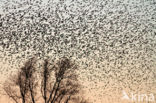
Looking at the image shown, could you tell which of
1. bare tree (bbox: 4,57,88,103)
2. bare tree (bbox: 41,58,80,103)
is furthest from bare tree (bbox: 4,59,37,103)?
bare tree (bbox: 41,58,80,103)

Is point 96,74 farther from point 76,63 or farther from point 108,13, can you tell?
point 108,13

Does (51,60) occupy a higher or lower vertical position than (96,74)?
higher

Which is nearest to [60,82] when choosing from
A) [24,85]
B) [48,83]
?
[48,83]

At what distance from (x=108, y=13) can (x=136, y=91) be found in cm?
440

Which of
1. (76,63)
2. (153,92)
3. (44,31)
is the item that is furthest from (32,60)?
(153,92)

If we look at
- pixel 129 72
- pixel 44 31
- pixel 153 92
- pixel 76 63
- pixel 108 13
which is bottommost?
pixel 153 92

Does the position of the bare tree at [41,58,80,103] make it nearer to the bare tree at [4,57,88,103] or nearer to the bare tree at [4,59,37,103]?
the bare tree at [4,57,88,103]

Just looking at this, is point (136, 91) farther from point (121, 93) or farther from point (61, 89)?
point (61, 89)

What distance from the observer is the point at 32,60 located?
990 centimetres

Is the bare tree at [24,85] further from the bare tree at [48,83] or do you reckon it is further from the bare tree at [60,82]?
the bare tree at [60,82]

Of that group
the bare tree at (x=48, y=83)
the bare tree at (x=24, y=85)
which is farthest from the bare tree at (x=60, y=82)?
the bare tree at (x=24, y=85)

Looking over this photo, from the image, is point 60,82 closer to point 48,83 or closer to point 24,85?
point 48,83

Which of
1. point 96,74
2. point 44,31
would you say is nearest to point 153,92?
point 96,74

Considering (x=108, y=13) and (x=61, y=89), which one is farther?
(x=61, y=89)
